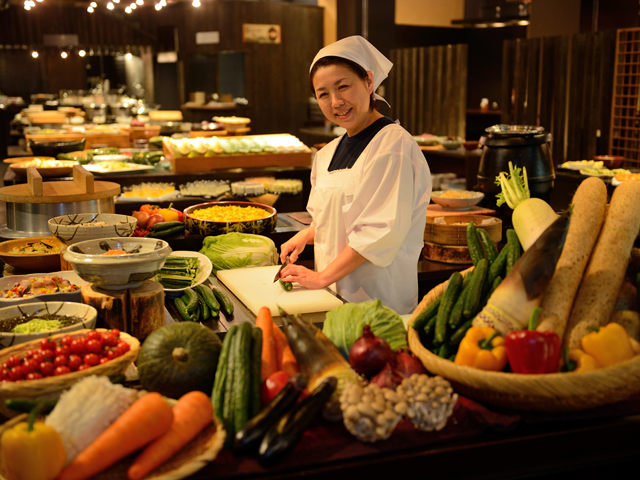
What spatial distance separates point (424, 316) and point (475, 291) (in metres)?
0.16

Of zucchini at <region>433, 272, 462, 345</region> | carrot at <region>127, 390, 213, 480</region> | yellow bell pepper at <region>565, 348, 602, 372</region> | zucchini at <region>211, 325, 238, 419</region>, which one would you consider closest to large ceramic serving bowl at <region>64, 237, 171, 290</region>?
zucchini at <region>211, 325, 238, 419</region>

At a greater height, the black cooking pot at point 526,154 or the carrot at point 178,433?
the black cooking pot at point 526,154

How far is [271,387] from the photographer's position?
4.93 feet

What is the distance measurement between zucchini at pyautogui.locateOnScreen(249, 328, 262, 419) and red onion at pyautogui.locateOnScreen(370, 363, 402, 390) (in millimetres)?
285

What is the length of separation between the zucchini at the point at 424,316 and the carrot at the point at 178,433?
2.15 ft

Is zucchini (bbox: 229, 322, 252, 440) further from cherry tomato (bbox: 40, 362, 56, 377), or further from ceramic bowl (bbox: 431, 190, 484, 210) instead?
ceramic bowl (bbox: 431, 190, 484, 210)

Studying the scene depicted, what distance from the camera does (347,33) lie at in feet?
33.0

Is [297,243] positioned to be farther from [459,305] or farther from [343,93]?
[459,305]

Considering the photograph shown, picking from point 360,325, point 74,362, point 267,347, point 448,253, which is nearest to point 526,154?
point 448,253

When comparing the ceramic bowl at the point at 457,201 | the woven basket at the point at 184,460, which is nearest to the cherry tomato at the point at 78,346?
the woven basket at the point at 184,460

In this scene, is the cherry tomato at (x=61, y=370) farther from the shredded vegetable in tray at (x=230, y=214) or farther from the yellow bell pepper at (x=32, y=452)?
the shredded vegetable in tray at (x=230, y=214)

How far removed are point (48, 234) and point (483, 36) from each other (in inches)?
426

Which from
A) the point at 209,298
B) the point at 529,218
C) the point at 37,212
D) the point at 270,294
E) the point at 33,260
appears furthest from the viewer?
the point at 37,212

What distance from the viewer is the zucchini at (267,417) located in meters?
1.34
